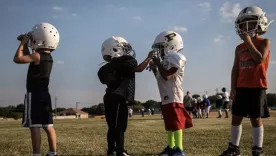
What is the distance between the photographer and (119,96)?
5328 mm

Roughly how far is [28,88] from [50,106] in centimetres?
43

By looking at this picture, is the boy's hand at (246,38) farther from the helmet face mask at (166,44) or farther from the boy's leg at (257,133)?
the boy's leg at (257,133)

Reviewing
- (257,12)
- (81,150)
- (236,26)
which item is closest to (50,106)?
(81,150)

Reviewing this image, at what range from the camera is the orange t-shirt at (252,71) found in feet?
16.1

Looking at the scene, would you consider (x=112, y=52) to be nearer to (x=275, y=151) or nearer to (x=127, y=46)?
(x=127, y=46)

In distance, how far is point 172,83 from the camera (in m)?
Result: 5.14

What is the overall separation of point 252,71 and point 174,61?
118 centimetres

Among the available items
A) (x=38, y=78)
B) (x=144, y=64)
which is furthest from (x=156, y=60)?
(x=38, y=78)

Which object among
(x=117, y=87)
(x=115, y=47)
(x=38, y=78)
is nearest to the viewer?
(x=38, y=78)

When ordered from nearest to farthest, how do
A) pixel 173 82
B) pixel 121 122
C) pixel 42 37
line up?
pixel 42 37, pixel 173 82, pixel 121 122

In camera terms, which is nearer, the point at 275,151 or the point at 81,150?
the point at 275,151

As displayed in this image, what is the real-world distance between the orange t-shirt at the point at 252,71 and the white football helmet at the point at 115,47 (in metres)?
1.93

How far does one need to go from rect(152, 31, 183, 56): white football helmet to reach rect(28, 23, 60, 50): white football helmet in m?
1.62

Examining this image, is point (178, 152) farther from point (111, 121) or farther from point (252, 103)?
point (252, 103)
